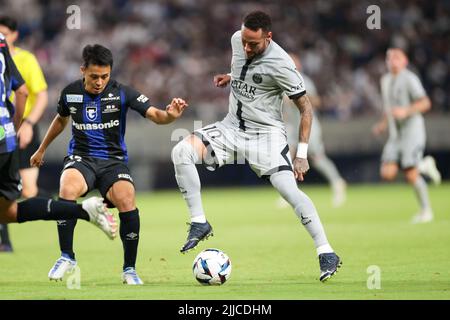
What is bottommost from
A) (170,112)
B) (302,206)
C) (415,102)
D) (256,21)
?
(302,206)

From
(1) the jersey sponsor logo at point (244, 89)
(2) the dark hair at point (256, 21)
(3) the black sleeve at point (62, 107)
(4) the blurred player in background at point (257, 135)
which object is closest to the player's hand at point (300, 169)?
(4) the blurred player in background at point (257, 135)

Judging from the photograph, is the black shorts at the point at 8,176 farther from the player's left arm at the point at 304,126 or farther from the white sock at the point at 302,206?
the player's left arm at the point at 304,126

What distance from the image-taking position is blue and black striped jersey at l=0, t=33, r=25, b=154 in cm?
713

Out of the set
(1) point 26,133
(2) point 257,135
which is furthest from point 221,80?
(1) point 26,133

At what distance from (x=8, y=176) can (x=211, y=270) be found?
73.1 inches

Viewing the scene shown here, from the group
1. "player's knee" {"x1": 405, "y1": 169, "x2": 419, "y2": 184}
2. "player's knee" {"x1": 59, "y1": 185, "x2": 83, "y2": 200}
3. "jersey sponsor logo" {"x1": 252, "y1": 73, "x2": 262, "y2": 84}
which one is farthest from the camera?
"player's knee" {"x1": 405, "y1": 169, "x2": 419, "y2": 184}

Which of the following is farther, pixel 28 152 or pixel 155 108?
pixel 28 152

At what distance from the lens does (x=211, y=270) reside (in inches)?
311

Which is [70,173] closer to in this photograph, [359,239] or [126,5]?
[359,239]

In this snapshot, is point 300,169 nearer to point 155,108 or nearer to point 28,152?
point 155,108

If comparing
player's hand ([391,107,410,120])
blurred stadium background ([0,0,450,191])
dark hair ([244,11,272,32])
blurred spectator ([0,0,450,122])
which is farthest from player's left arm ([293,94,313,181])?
blurred spectator ([0,0,450,122])

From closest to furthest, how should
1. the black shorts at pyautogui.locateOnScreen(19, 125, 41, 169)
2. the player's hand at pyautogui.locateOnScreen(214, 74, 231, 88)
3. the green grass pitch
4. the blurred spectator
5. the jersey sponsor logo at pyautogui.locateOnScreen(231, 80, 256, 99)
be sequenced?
the green grass pitch
the jersey sponsor logo at pyautogui.locateOnScreen(231, 80, 256, 99)
the player's hand at pyautogui.locateOnScreen(214, 74, 231, 88)
the black shorts at pyautogui.locateOnScreen(19, 125, 41, 169)
the blurred spectator

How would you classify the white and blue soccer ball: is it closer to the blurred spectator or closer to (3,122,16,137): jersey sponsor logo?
(3,122,16,137): jersey sponsor logo

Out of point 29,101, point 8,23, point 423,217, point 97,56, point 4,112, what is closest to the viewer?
point 4,112
